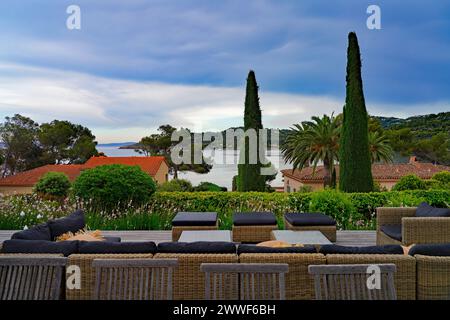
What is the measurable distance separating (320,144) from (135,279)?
19.3 metres

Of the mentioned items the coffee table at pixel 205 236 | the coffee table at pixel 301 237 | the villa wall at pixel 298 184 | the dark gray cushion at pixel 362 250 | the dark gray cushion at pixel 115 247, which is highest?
the dark gray cushion at pixel 115 247

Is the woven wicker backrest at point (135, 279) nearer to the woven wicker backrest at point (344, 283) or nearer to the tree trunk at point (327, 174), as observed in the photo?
the woven wicker backrest at point (344, 283)

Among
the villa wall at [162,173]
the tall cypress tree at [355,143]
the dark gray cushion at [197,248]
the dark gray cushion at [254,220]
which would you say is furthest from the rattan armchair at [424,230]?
the villa wall at [162,173]

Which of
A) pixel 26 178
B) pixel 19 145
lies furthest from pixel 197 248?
pixel 19 145

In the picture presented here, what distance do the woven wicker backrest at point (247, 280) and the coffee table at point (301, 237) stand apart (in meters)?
2.76

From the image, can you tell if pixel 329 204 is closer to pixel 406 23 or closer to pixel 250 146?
pixel 250 146

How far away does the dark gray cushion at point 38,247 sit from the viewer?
3.63m

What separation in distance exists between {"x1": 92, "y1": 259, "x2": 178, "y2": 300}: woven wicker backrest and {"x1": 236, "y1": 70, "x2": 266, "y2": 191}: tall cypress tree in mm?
10467

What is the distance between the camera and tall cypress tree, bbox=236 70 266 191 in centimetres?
1327

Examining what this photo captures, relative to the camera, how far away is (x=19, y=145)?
31.1m

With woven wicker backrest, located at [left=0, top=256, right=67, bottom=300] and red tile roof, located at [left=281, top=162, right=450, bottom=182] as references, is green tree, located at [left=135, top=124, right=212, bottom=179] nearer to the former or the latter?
red tile roof, located at [left=281, top=162, right=450, bottom=182]

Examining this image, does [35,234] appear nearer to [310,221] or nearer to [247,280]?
[247,280]

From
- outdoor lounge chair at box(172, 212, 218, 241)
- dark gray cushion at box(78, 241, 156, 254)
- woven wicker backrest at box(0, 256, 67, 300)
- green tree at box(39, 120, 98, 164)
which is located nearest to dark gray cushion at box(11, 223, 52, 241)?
dark gray cushion at box(78, 241, 156, 254)
